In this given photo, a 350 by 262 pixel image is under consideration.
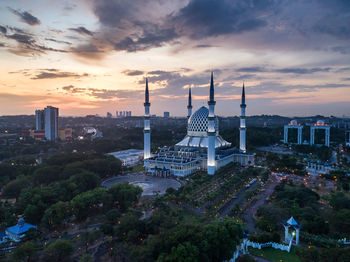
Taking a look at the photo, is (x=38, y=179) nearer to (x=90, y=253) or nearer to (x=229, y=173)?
(x=90, y=253)

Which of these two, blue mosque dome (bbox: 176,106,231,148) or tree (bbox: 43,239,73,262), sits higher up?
blue mosque dome (bbox: 176,106,231,148)

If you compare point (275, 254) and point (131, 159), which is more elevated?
point (131, 159)

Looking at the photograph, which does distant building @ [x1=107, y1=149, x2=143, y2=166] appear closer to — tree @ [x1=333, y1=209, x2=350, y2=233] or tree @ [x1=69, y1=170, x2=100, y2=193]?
tree @ [x1=69, y1=170, x2=100, y2=193]

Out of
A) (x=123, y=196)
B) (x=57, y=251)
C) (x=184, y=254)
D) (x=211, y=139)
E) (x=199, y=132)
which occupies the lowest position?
(x=57, y=251)

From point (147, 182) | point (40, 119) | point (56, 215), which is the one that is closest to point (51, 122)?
point (40, 119)

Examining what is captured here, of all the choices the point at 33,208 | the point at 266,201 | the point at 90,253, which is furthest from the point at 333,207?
the point at 33,208

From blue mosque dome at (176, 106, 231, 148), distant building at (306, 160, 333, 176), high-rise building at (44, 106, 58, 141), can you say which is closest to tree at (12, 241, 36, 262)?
blue mosque dome at (176, 106, 231, 148)

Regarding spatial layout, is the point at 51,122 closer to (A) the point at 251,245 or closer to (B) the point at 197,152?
(B) the point at 197,152

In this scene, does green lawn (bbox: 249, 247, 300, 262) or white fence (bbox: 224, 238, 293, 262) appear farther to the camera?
white fence (bbox: 224, 238, 293, 262)
